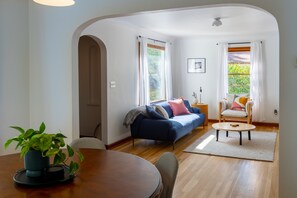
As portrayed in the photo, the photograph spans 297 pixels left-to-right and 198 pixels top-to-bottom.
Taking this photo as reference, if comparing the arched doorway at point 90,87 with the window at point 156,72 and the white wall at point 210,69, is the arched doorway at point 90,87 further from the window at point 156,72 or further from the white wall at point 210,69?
the white wall at point 210,69

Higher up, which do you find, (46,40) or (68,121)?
(46,40)

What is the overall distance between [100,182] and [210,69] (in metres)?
7.18

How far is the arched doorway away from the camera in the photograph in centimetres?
631

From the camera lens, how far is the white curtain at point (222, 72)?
8.16 m

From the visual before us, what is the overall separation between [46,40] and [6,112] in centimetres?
107

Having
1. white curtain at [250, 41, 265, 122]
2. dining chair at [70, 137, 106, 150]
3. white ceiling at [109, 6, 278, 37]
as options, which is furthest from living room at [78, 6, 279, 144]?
dining chair at [70, 137, 106, 150]

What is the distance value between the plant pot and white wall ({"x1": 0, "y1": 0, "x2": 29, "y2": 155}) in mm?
2392

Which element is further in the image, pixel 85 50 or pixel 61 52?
pixel 85 50

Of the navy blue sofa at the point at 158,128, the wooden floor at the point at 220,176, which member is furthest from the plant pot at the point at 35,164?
the navy blue sofa at the point at 158,128

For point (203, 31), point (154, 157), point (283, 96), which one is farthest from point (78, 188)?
point (203, 31)

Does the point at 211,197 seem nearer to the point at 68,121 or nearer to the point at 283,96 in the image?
the point at 283,96

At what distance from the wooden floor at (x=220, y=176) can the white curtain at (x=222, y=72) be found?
10.3 ft

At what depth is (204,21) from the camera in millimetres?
6008

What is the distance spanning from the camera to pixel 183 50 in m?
8.73
